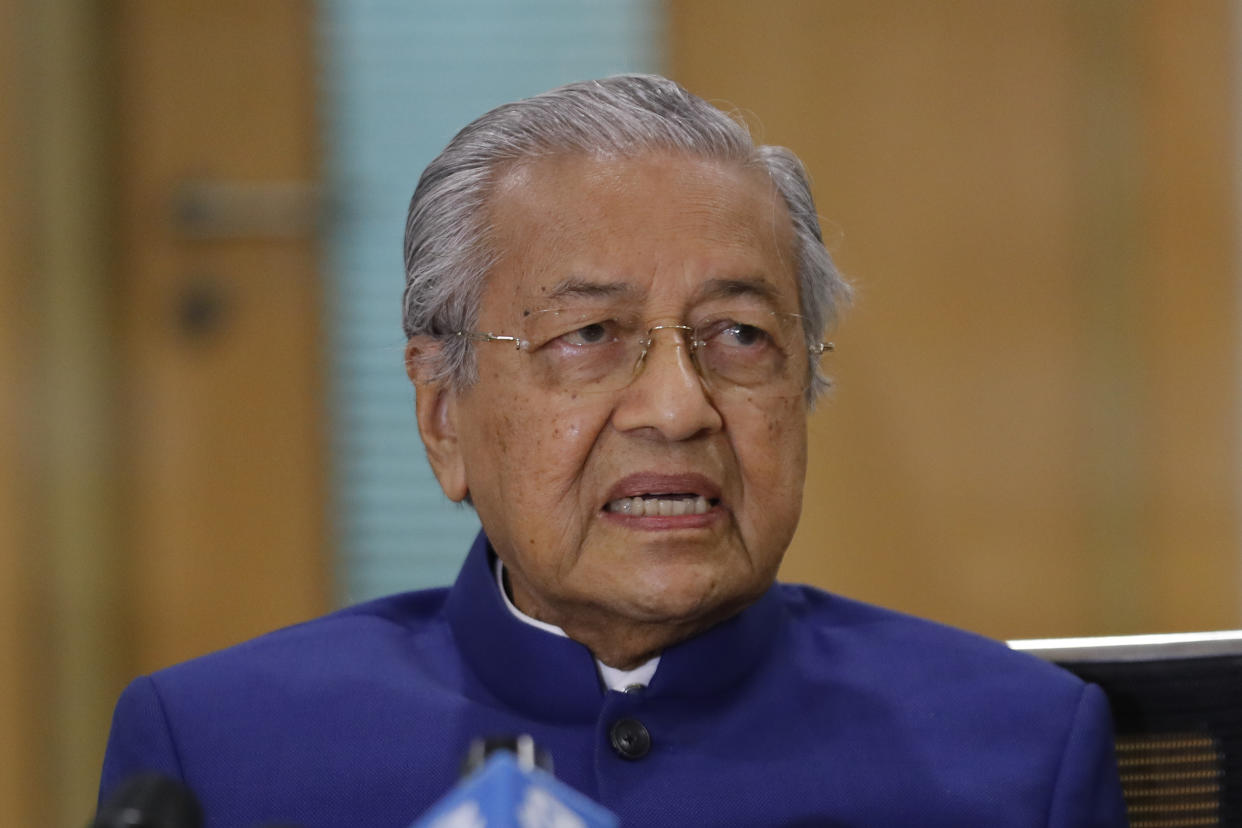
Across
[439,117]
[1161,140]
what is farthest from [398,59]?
[1161,140]

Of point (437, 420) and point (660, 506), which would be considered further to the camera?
point (437, 420)

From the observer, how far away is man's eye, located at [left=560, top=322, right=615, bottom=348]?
145 centimetres

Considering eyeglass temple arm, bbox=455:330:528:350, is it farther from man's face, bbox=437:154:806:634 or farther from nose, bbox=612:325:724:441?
nose, bbox=612:325:724:441

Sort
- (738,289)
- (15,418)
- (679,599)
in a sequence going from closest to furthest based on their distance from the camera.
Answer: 1. (679,599)
2. (738,289)
3. (15,418)

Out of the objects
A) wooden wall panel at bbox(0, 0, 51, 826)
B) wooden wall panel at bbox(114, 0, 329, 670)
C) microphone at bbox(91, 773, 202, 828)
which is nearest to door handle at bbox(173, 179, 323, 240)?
wooden wall panel at bbox(114, 0, 329, 670)

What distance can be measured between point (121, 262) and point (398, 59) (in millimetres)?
739

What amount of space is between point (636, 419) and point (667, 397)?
4 cm

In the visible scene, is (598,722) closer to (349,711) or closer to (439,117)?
(349,711)

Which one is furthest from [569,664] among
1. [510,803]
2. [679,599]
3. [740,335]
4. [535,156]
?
[510,803]

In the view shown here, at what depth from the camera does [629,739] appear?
56.2 inches

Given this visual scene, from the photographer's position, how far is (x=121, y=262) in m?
Answer: 2.92

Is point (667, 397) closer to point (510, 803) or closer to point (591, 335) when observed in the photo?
point (591, 335)

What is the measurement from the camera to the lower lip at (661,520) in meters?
1.41

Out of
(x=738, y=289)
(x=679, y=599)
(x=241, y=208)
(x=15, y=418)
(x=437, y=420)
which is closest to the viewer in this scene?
(x=679, y=599)
